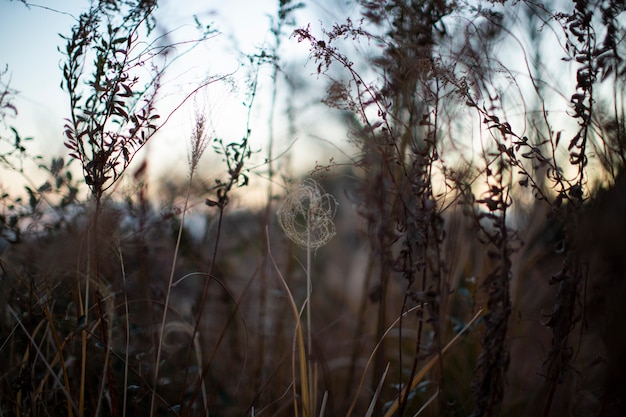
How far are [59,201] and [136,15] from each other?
1.02m

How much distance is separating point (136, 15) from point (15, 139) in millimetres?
655

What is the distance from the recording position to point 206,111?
140 cm

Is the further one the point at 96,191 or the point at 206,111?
the point at 206,111

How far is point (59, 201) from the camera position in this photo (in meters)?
2.05

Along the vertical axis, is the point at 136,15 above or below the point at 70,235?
above

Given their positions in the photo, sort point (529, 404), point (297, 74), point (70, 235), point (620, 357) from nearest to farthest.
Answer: point (620, 357)
point (70, 235)
point (529, 404)
point (297, 74)

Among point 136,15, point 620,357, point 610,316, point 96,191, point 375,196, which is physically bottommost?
point 620,357

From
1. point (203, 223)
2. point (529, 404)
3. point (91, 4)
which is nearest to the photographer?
point (91, 4)

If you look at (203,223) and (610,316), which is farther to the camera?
(203,223)

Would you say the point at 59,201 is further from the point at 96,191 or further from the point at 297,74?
the point at 297,74

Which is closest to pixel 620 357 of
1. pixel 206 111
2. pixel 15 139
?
pixel 206 111

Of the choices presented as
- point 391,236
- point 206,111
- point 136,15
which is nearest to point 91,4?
point 136,15

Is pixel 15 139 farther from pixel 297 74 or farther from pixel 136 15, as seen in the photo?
pixel 297 74

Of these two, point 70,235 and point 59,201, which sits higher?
point 59,201
